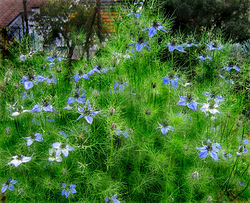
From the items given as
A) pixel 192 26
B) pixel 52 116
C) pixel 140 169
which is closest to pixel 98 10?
pixel 52 116

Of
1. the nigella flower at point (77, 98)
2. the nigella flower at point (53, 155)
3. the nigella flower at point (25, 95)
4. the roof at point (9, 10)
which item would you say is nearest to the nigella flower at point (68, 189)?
the nigella flower at point (53, 155)

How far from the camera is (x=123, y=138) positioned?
5.97ft

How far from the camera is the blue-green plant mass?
5.12ft

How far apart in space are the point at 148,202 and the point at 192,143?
52 cm

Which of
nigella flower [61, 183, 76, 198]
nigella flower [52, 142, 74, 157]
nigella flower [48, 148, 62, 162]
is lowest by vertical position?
nigella flower [61, 183, 76, 198]

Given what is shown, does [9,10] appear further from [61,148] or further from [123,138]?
[61,148]

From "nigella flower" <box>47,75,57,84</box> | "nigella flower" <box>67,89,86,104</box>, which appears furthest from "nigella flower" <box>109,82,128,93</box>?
"nigella flower" <box>47,75,57,84</box>

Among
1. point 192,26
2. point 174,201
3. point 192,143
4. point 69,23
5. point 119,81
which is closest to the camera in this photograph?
point 174,201

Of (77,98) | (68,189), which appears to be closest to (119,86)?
(77,98)

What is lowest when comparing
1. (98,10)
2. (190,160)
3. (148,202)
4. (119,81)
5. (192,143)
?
(148,202)

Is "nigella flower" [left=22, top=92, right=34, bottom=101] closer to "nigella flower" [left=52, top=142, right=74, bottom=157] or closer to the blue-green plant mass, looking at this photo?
the blue-green plant mass

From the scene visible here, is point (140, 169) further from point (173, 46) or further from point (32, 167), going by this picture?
point (173, 46)

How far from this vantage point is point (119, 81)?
79.9 inches

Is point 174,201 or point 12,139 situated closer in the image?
point 174,201
